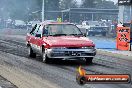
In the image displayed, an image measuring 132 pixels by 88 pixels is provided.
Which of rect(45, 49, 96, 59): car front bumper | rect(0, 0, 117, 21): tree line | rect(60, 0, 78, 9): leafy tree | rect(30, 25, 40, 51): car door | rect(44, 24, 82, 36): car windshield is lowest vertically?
rect(45, 49, 96, 59): car front bumper

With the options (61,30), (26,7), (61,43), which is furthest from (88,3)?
(61,43)

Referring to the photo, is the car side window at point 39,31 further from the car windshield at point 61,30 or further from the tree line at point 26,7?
the tree line at point 26,7

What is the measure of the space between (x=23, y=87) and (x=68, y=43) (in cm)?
461

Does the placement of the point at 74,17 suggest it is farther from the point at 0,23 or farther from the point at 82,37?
the point at 82,37

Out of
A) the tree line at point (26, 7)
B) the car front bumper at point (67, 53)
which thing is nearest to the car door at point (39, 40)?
the car front bumper at point (67, 53)

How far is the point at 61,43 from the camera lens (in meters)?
12.5

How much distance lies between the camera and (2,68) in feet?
38.1

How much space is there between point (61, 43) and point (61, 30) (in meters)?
1.27

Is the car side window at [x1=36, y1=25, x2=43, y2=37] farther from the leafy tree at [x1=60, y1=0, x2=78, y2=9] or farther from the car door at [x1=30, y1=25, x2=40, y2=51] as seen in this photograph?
the leafy tree at [x1=60, y1=0, x2=78, y2=9]

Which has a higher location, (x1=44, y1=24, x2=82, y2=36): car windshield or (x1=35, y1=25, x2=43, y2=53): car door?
(x1=44, y1=24, x2=82, y2=36): car windshield

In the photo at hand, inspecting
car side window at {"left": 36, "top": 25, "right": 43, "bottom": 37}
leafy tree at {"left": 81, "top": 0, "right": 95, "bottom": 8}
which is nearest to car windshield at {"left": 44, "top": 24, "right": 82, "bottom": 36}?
car side window at {"left": 36, "top": 25, "right": 43, "bottom": 37}

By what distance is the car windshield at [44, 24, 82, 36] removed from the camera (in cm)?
1354

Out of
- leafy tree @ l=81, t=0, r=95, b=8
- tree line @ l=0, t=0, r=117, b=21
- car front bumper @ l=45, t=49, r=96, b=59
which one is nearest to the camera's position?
car front bumper @ l=45, t=49, r=96, b=59

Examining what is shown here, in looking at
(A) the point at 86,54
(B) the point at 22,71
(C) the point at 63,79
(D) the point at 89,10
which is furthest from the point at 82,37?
(D) the point at 89,10
